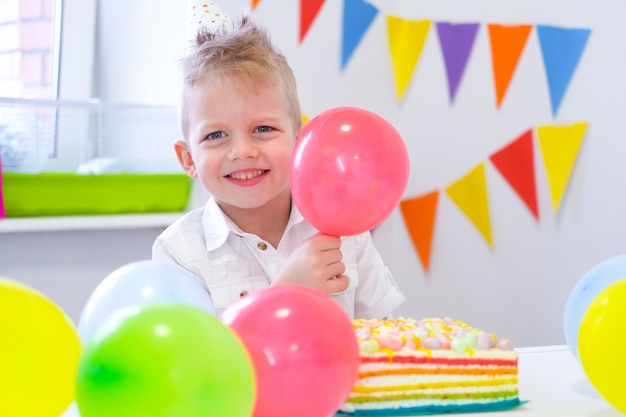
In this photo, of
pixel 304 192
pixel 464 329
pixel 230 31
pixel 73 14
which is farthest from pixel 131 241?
pixel 464 329

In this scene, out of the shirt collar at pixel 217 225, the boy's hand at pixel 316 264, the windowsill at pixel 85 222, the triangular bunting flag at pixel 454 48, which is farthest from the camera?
the triangular bunting flag at pixel 454 48

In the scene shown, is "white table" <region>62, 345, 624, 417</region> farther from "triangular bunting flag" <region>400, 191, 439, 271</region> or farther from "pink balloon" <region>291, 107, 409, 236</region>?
"triangular bunting flag" <region>400, 191, 439, 271</region>

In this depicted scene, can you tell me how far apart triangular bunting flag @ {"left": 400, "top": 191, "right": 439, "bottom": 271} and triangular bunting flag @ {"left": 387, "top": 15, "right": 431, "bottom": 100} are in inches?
12.1

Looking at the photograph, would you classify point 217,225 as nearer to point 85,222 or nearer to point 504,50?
point 85,222

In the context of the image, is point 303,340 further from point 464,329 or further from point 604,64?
point 604,64

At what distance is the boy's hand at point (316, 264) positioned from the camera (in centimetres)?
102

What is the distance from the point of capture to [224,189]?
1.24 m

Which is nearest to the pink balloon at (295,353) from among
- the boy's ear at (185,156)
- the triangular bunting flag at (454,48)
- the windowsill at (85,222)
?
the boy's ear at (185,156)

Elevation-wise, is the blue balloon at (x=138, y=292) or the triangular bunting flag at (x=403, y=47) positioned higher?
the triangular bunting flag at (x=403, y=47)

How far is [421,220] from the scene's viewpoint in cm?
230

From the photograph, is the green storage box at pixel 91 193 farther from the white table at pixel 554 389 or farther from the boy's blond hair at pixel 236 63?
the white table at pixel 554 389

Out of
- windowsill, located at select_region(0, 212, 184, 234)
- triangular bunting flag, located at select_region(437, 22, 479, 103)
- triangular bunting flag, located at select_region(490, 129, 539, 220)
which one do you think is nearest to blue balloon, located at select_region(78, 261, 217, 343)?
windowsill, located at select_region(0, 212, 184, 234)

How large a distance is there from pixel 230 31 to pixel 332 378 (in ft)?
2.69

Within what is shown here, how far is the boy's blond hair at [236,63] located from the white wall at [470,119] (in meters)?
0.69
